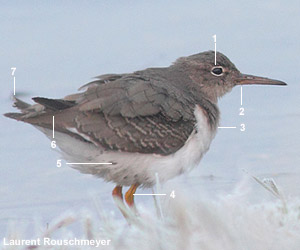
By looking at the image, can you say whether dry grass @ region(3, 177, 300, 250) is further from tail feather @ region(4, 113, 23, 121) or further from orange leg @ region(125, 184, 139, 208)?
orange leg @ region(125, 184, 139, 208)

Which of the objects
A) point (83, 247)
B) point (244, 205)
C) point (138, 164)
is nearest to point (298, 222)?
point (244, 205)

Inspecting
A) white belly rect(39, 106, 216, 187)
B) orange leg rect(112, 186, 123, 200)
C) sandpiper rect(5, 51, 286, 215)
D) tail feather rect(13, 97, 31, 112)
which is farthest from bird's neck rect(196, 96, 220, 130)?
tail feather rect(13, 97, 31, 112)

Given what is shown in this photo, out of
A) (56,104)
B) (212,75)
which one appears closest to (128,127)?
(56,104)

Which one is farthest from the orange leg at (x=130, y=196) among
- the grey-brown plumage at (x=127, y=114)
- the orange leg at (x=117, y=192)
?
the grey-brown plumage at (x=127, y=114)

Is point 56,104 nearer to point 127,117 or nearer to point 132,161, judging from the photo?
point 127,117

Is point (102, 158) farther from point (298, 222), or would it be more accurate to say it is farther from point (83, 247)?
point (298, 222)
